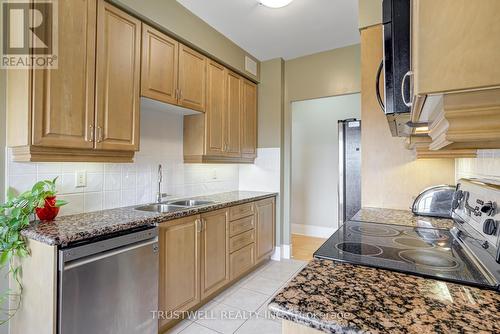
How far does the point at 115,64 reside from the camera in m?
1.83

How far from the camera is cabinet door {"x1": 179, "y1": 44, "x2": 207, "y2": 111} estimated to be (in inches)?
94.0

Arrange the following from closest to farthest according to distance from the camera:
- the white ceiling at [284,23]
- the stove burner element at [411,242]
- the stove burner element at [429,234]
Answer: the stove burner element at [411,242], the stove burner element at [429,234], the white ceiling at [284,23]

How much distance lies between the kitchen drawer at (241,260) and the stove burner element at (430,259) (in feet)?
6.21

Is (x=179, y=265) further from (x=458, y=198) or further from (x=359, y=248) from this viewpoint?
(x=458, y=198)

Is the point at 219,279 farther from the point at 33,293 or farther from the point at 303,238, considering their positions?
the point at 303,238

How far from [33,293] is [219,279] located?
4.65 feet

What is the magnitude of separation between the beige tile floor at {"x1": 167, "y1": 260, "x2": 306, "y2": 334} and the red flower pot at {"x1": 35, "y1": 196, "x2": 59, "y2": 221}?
3.87 feet

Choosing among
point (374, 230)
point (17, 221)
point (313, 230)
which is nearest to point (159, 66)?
point (17, 221)

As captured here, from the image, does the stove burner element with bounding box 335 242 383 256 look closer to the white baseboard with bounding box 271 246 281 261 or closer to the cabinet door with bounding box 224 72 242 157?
the cabinet door with bounding box 224 72 242 157


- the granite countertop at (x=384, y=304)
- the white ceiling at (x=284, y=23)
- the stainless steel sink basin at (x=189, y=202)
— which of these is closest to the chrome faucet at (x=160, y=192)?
the stainless steel sink basin at (x=189, y=202)

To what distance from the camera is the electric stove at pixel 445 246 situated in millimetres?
810

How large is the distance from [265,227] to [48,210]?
2.25m

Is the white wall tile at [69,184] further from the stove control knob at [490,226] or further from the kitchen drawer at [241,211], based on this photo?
the stove control knob at [490,226]

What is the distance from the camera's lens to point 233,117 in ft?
10.2
